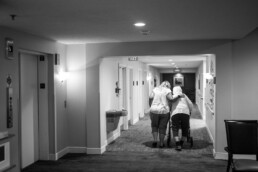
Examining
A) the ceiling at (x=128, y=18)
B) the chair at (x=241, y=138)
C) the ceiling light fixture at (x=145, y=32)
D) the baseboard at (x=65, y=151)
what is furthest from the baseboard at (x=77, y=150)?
the chair at (x=241, y=138)

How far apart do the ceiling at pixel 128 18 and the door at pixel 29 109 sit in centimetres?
67

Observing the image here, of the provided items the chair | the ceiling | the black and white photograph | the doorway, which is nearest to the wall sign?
the black and white photograph

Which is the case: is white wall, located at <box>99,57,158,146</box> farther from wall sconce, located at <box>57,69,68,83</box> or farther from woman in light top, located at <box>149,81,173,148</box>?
woman in light top, located at <box>149,81,173,148</box>

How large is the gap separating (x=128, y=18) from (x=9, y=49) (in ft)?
5.75

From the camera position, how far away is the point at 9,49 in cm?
425

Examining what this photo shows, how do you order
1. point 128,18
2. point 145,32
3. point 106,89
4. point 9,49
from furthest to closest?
point 106,89, point 145,32, point 9,49, point 128,18

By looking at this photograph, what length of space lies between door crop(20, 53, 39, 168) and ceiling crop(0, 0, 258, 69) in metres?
0.67

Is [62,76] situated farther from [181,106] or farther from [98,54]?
[181,106]

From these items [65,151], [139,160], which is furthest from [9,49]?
[139,160]

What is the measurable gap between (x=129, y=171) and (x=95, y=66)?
2.24m

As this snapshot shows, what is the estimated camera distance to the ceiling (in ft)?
10.0

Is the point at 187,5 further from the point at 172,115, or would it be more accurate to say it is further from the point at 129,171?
the point at 172,115

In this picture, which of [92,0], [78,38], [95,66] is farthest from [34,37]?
[92,0]

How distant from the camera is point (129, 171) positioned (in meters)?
5.08
